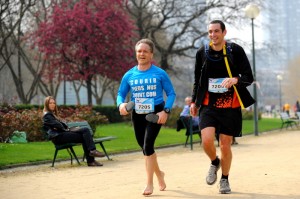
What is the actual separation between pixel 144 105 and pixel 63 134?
5.18 metres

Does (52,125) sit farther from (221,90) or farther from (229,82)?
(229,82)

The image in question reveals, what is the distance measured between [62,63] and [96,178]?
75.6 ft

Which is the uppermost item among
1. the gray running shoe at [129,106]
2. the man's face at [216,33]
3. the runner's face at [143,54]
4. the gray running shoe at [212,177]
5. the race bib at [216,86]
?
the man's face at [216,33]

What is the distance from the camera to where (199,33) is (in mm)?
37875

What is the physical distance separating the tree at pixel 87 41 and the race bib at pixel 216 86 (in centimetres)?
2414

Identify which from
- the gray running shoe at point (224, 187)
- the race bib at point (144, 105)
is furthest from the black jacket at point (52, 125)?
the gray running shoe at point (224, 187)

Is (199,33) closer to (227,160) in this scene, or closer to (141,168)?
(141,168)

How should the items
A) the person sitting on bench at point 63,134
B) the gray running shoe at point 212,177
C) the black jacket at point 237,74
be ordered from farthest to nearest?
1. the person sitting on bench at point 63,134
2. the gray running shoe at point 212,177
3. the black jacket at point 237,74

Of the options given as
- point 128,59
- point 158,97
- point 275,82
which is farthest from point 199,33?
point 275,82

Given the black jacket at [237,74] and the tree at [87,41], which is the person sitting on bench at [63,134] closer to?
the black jacket at [237,74]

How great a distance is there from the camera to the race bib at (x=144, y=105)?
7441mm

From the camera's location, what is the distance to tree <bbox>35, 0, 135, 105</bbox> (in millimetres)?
31484

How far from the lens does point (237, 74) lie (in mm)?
7336

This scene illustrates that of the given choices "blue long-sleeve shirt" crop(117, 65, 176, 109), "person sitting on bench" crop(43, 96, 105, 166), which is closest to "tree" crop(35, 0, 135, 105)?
"person sitting on bench" crop(43, 96, 105, 166)
